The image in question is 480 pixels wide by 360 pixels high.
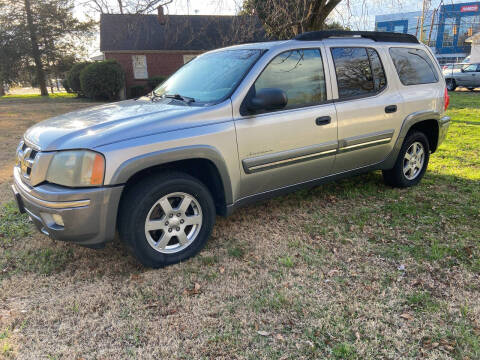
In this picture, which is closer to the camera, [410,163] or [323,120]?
[323,120]

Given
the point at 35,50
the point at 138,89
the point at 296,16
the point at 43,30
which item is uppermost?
the point at 43,30

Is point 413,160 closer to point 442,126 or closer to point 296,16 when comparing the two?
point 442,126

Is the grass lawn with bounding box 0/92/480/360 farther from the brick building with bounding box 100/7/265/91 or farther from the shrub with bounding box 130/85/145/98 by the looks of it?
the brick building with bounding box 100/7/265/91

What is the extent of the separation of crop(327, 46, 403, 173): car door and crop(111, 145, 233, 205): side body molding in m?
1.45

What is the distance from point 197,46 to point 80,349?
81.0 feet

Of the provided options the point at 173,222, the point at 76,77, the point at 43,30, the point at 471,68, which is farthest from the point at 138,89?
the point at 173,222

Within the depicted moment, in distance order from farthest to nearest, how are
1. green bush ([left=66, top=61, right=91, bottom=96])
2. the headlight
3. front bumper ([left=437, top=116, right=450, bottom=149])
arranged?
green bush ([left=66, top=61, right=91, bottom=96]), front bumper ([left=437, top=116, right=450, bottom=149]), the headlight

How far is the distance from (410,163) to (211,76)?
3.02 metres

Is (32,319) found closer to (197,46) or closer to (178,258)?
(178,258)

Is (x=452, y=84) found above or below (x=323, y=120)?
below

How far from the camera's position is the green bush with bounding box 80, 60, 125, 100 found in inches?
770

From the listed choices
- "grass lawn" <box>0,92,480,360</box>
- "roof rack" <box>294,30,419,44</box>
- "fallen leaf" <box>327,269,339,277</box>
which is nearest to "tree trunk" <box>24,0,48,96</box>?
"grass lawn" <box>0,92,480,360</box>

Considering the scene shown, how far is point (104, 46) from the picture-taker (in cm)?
2355

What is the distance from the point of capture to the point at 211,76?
384 centimetres
